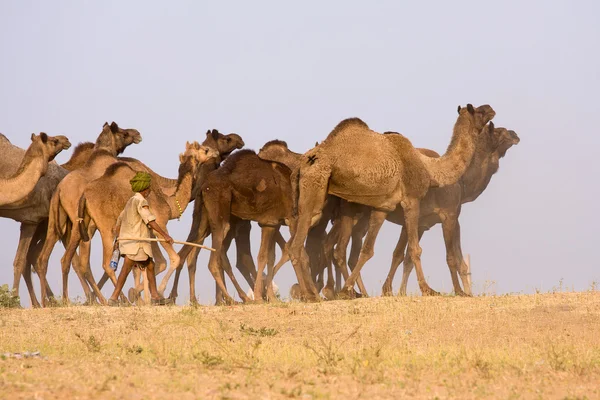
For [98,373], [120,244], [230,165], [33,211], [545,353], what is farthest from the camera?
[33,211]

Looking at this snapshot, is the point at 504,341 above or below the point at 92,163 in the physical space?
below

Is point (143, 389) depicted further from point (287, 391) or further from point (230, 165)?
point (230, 165)

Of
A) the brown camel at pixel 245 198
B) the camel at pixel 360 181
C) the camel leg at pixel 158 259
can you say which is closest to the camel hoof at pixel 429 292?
the camel at pixel 360 181

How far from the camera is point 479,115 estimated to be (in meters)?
17.8

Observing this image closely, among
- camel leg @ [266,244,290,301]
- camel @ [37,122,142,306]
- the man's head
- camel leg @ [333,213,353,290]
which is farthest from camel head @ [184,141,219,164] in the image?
the man's head

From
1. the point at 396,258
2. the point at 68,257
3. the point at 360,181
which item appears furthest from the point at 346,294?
the point at 68,257

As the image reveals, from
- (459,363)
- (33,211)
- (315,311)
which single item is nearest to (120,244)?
(315,311)

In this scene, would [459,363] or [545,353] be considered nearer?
[459,363]

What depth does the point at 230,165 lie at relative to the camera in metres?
16.9

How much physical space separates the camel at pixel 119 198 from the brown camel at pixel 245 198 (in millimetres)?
364

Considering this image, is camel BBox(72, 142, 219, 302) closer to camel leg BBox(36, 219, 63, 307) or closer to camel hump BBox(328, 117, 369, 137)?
camel leg BBox(36, 219, 63, 307)

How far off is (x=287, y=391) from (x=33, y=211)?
11432mm

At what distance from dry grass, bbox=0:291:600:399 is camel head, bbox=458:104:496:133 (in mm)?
3607

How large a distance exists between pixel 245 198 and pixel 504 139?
565 centimetres
